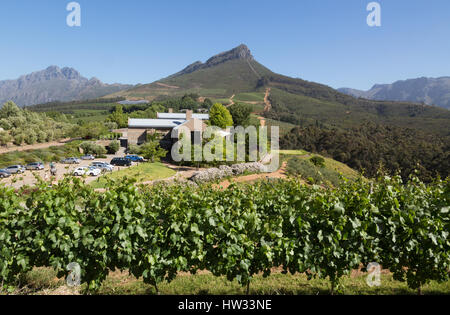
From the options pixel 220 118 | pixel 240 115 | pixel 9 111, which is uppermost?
pixel 9 111

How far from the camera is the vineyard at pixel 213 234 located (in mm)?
5574

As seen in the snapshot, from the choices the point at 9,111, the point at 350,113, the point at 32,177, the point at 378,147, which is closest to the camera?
the point at 32,177


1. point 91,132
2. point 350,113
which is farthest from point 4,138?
point 350,113

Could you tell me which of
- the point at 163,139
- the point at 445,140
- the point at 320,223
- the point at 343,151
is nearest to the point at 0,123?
the point at 163,139

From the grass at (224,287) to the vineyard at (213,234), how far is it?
3.88ft

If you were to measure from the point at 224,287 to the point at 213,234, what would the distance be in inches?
98.1

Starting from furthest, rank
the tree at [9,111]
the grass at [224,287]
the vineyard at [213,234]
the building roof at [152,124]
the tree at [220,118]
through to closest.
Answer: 1. the tree at [220,118]
2. the tree at [9,111]
3. the building roof at [152,124]
4. the grass at [224,287]
5. the vineyard at [213,234]

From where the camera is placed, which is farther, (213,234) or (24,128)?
(24,128)

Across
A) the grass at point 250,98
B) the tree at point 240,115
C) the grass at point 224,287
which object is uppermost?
the grass at point 250,98

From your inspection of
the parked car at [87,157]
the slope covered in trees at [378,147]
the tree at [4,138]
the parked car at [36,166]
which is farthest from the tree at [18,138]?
the slope covered in trees at [378,147]

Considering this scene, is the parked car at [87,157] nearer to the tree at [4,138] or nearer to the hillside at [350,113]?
the tree at [4,138]

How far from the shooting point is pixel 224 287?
748cm

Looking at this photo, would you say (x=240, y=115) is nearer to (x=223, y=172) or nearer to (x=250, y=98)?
(x=223, y=172)
